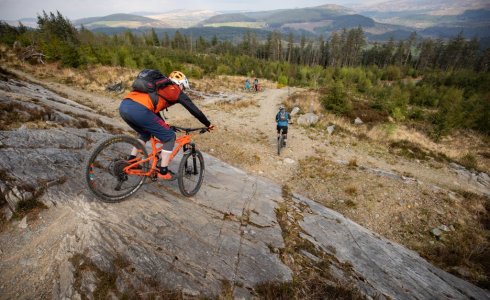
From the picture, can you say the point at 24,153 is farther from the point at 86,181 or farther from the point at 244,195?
the point at 244,195

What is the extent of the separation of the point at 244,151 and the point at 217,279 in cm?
A: 979

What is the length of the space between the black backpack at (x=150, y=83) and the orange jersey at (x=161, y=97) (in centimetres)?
8

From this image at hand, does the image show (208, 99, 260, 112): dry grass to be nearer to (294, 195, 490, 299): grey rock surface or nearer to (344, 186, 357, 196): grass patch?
(344, 186, 357, 196): grass patch

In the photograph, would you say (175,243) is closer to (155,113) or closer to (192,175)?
(192,175)

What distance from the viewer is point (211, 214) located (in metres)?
5.46

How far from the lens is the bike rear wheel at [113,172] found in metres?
4.22

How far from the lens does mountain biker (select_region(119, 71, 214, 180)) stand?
14.3 feet

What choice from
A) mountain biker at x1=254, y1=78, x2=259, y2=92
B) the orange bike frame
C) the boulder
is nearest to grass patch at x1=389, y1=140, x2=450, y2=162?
the boulder

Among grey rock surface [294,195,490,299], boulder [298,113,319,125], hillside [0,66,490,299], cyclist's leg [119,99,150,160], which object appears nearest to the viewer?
hillside [0,66,490,299]

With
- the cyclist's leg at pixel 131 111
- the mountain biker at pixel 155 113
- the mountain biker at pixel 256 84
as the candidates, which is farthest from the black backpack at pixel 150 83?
the mountain biker at pixel 256 84

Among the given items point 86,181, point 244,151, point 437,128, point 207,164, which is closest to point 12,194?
point 86,181

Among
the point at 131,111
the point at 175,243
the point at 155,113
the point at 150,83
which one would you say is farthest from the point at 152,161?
the point at 175,243

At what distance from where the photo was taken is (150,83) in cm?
434

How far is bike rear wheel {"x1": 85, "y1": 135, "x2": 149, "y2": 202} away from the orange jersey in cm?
82
